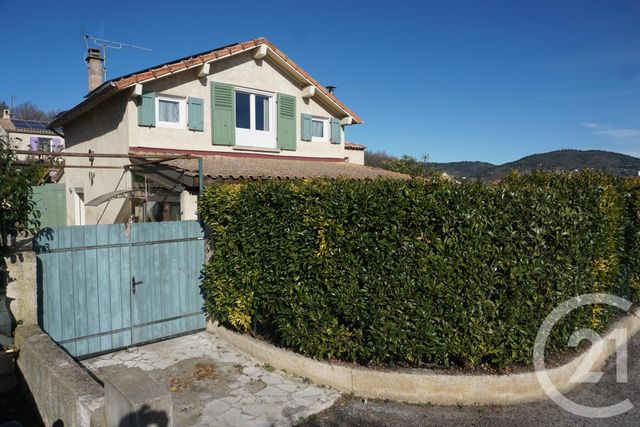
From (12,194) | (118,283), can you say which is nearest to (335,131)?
(118,283)

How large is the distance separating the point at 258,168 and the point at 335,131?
224 inches

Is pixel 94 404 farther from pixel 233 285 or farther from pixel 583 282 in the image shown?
pixel 583 282

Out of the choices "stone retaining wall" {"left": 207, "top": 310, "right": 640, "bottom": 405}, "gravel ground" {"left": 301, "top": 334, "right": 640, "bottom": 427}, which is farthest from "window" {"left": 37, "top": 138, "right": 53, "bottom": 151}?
"gravel ground" {"left": 301, "top": 334, "right": 640, "bottom": 427}

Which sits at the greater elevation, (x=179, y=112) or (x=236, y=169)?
(x=179, y=112)

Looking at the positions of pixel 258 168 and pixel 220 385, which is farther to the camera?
pixel 258 168

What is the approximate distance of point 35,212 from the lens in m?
5.31

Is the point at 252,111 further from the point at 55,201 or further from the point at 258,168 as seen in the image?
the point at 55,201

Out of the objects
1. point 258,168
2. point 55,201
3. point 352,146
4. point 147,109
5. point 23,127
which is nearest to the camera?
point 147,109

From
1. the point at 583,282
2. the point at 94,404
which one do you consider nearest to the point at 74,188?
the point at 94,404

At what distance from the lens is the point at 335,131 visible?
16.2 metres

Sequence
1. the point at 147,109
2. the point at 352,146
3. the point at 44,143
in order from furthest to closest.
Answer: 1. the point at 44,143
2. the point at 352,146
3. the point at 147,109

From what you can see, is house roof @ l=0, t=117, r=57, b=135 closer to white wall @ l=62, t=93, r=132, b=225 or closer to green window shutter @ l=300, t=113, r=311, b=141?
white wall @ l=62, t=93, r=132, b=225

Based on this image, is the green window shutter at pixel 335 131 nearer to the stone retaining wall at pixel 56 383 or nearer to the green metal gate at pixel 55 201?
the green metal gate at pixel 55 201

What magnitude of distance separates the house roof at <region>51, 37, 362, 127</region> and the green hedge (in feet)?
23.2
